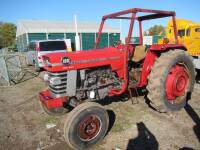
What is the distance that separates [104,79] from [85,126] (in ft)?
3.60

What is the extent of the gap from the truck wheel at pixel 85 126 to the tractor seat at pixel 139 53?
1.69 meters

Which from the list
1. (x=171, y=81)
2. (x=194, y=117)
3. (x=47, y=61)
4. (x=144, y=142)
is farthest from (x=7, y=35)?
(x=144, y=142)

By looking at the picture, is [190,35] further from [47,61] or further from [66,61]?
[47,61]

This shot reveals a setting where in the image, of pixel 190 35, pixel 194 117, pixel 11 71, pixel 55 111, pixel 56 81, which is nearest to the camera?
pixel 56 81

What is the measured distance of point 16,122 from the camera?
450 cm

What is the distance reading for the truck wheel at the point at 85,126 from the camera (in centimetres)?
313

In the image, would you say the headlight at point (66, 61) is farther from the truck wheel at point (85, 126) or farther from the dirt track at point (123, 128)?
the dirt track at point (123, 128)

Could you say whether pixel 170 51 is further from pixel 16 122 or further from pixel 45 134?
pixel 16 122

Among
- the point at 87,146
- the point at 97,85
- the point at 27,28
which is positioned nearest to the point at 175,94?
the point at 97,85

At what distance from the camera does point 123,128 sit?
391 centimetres

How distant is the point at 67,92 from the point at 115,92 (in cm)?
104

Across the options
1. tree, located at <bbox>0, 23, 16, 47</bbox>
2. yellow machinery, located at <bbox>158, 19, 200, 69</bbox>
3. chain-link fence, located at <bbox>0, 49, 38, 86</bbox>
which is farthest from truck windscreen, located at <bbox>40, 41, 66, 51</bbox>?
tree, located at <bbox>0, 23, 16, 47</bbox>

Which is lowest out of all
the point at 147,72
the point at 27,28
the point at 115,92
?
the point at 115,92

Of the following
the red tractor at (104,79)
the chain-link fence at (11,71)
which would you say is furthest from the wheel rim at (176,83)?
the chain-link fence at (11,71)
